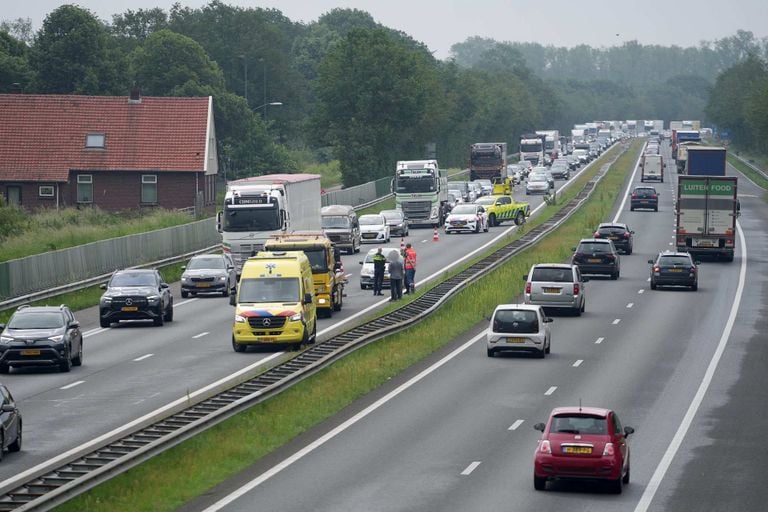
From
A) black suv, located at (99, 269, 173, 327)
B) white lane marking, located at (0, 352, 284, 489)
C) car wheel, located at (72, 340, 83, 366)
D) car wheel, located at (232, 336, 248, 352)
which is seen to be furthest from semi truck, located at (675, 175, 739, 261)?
car wheel, located at (72, 340, 83, 366)

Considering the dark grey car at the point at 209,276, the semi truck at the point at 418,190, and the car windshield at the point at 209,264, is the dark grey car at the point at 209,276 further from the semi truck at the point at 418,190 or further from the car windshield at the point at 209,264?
the semi truck at the point at 418,190

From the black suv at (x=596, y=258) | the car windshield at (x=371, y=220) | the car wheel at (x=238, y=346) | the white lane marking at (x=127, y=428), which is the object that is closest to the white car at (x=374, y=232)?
the car windshield at (x=371, y=220)

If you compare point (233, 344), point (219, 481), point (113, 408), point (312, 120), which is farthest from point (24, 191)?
point (219, 481)

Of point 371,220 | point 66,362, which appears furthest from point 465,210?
point 66,362

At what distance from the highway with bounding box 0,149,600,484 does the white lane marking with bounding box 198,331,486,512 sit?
3483mm

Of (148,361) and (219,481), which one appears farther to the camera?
(148,361)

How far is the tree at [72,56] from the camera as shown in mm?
119625

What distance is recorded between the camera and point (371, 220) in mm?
79250

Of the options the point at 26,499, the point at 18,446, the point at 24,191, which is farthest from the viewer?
the point at 24,191

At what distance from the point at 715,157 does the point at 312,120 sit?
134ft

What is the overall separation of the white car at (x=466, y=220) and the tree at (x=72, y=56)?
1760 inches

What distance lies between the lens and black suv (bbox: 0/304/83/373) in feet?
121

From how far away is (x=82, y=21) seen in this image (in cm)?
11950

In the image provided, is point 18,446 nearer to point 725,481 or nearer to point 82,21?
point 725,481
